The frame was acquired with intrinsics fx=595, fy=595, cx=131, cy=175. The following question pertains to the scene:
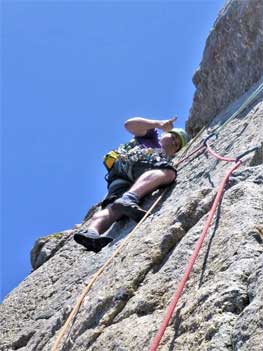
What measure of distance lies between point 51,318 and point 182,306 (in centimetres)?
239

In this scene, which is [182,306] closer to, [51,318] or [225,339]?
[225,339]

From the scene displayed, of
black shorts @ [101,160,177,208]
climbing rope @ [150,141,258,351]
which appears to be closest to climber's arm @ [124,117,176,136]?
black shorts @ [101,160,177,208]

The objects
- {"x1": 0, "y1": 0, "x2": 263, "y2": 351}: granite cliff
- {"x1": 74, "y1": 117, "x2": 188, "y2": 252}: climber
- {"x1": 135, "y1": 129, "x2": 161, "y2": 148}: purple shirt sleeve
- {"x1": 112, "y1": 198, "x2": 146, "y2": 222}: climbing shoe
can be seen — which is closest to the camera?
{"x1": 0, "y1": 0, "x2": 263, "y2": 351}: granite cliff

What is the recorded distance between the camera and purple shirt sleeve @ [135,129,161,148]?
27.5 ft

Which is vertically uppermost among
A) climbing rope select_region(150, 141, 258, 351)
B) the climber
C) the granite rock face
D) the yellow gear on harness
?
the granite rock face

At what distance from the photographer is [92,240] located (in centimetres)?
677

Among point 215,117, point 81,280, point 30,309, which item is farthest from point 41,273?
point 215,117

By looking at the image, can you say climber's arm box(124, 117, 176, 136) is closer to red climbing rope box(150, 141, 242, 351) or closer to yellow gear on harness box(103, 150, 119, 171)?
yellow gear on harness box(103, 150, 119, 171)

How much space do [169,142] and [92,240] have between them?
2886 millimetres

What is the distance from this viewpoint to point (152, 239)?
489 cm

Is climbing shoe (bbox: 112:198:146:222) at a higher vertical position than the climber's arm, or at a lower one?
lower

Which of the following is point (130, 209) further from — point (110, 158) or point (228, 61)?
point (228, 61)

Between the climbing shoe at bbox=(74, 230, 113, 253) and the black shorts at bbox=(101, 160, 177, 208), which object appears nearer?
the climbing shoe at bbox=(74, 230, 113, 253)

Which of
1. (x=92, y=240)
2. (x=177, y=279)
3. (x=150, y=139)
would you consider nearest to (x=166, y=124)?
(x=150, y=139)
